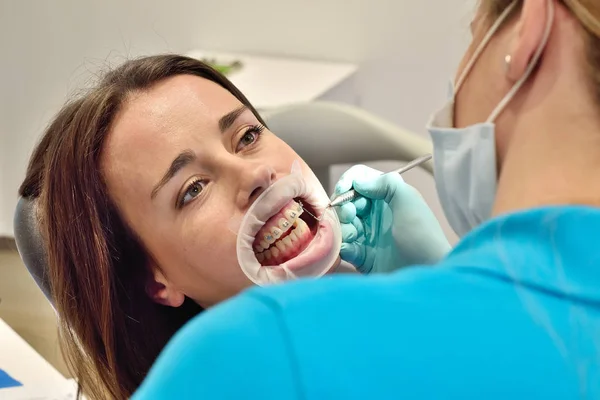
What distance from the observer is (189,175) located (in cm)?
124

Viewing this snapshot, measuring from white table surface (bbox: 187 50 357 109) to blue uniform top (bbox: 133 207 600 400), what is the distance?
1679 millimetres

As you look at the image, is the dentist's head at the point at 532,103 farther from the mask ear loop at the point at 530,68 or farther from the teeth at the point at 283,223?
the teeth at the point at 283,223

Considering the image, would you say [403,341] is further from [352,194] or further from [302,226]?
[352,194]

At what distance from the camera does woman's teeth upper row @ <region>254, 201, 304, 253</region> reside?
1229 millimetres

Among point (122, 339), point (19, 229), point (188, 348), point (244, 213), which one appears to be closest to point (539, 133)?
point (188, 348)

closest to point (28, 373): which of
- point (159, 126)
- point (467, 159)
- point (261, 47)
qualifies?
point (159, 126)

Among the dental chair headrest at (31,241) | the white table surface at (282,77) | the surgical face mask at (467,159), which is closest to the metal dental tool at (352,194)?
the surgical face mask at (467,159)

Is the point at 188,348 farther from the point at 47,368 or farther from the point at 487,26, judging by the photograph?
the point at 47,368

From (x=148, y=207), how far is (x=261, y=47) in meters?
1.49

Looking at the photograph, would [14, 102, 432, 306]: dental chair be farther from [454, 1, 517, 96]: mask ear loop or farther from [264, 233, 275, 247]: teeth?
[454, 1, 517, 96]: mask ear loop

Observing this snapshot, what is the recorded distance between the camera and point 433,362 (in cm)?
54

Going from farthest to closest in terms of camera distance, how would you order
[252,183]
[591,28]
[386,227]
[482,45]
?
[386,227]
[252,183]
[482,45]
[591,28]

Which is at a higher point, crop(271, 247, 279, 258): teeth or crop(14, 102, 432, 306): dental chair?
crop(14, 102, 432, 306): dental chair

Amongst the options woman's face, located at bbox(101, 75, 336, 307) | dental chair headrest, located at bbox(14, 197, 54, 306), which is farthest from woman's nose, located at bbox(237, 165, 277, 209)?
dental chair headrest, located at bbox(14, 197, 54, 306)
